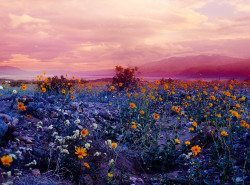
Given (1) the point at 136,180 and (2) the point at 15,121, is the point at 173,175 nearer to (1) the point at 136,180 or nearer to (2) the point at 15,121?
(1) the point at 136,180

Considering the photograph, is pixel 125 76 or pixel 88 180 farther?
pixel 125 76

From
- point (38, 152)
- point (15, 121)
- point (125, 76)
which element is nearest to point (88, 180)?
point (38, 152)

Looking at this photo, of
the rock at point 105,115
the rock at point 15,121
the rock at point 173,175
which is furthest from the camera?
the rock at point 105,115

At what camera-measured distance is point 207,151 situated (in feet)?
15.3

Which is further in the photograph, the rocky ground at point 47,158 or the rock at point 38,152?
the rock at point 38,152

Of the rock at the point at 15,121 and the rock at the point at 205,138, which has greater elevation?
the rock at the point at 15,121

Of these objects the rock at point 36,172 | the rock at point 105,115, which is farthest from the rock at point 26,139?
the rock at point 105,115

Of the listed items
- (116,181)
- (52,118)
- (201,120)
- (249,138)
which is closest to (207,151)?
(249,138)

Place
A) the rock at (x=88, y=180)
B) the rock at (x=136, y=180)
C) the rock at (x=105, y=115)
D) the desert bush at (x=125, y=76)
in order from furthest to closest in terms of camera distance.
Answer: the desert bush at (x=125, y=76), the rock at (x=105, y=115), the rock at (x=136, y=180), the rock at (x=88, y=180)

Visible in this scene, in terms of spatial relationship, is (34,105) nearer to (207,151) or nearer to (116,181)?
(116,181)

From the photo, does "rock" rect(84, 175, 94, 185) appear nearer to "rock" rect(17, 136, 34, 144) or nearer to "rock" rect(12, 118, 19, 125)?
"rock" rect(17, 136, 34, 144)

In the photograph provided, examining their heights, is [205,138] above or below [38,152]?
below

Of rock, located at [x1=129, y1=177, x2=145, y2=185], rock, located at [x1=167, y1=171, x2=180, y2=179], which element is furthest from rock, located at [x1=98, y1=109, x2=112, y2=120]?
rock, located at [x1=129, y1=177, x2=145, y2=185]

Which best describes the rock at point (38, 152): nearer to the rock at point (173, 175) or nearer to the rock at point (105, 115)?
the rock at point (173, 175)
